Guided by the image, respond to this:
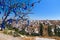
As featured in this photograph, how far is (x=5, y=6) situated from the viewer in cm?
496

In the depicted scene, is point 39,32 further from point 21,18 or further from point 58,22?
point 21,18

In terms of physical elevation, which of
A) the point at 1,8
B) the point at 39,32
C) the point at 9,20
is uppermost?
the point at 1,8

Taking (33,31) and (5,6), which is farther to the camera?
(33,31)

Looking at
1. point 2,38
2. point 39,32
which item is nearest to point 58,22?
point 39,32

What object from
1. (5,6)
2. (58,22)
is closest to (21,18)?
(5,6)

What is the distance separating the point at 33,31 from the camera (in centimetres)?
1188

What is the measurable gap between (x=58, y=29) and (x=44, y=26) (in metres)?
0.94

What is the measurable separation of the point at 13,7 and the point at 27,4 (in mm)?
425

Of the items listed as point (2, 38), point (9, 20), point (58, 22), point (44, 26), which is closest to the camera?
point (9, 20)

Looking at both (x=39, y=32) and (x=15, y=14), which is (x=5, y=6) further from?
(x=39, y=32)

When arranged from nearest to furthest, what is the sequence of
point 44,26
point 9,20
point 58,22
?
point 9,20 < point 44,26 < point 58,22

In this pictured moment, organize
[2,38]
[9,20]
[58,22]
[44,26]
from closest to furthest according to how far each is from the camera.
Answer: [9,20], [2,38], [44,26], [58,22]

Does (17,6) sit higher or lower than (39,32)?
higher

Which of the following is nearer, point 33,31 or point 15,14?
point 15,14
